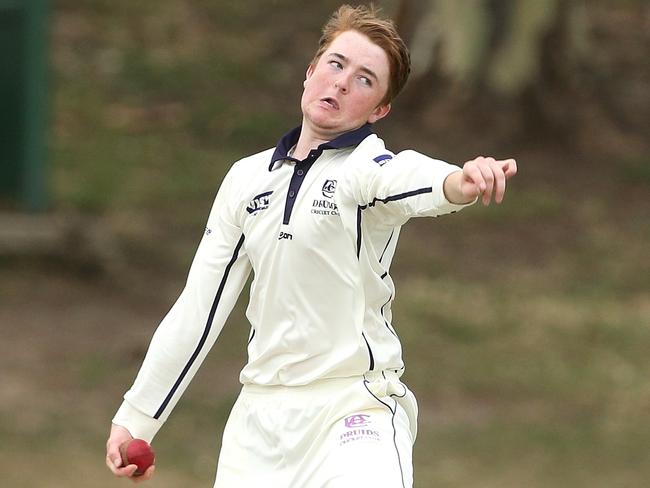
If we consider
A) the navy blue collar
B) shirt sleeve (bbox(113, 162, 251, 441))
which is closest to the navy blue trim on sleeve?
shirt sleeve (bbox(113, 162, 251, 441))

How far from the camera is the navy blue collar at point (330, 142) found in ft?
14.2

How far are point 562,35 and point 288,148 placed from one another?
10.6m

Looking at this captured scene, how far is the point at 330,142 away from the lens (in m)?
4.33

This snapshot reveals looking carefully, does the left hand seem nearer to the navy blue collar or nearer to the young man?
the young man

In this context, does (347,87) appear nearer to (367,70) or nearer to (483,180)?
(367,70)

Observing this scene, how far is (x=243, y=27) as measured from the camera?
16719 millimetres

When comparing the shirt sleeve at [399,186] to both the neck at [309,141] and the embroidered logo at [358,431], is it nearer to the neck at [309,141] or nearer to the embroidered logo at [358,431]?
the neck at [309,141]

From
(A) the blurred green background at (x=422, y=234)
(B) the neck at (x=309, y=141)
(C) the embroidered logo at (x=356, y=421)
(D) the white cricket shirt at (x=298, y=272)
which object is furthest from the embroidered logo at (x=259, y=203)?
(A) the blurred green background at (x=422, y=234)

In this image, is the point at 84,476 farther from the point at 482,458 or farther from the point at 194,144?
the point at 194,144

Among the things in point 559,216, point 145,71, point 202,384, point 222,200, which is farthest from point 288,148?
point 145,71

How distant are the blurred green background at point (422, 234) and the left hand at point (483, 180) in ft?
20.0

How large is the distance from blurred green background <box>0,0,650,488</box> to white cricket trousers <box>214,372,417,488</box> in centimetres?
524

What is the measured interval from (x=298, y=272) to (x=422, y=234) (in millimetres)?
9508

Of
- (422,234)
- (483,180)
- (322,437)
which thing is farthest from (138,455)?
(422,234)
